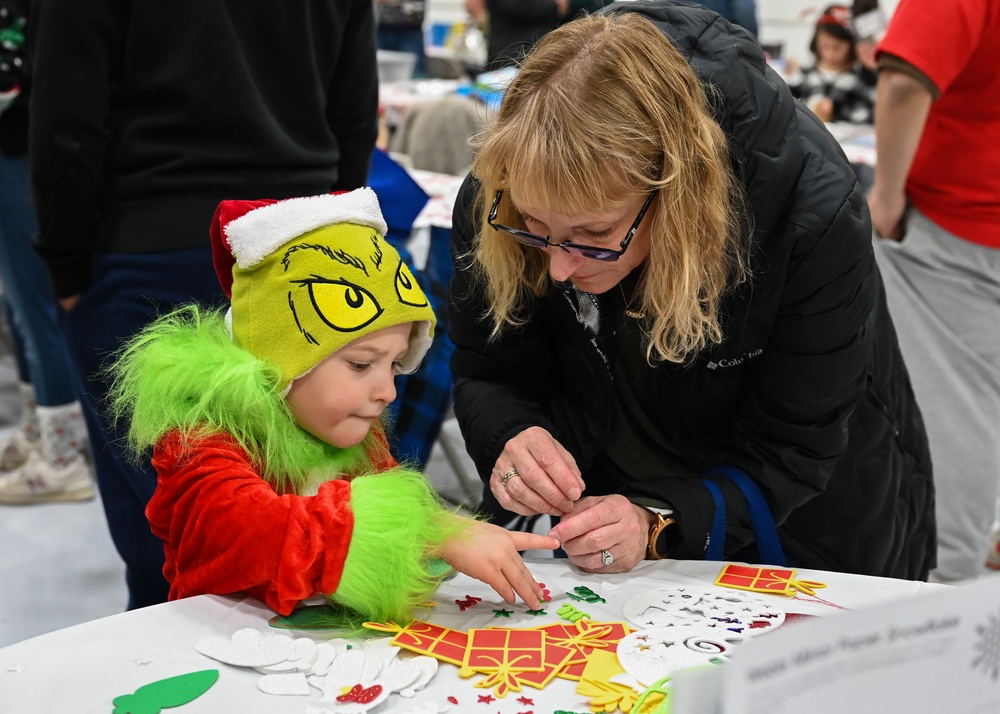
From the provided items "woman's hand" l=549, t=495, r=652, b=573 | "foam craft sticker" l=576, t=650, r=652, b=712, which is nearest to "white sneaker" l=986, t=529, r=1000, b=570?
"woman's hand" l=549, t=495, r=652, b=573

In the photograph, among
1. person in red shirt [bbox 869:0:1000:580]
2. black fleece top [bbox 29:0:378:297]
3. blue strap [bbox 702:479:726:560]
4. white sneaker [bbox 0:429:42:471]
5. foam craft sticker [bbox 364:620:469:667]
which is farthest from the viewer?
white sneaker [bbox 0:429:42:471]

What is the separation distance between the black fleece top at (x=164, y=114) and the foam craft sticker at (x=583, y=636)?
1.01m

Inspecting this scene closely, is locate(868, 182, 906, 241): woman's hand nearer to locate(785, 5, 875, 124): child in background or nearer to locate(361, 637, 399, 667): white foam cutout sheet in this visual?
locate(361, 637, 399, 667): white foam cutout sheet

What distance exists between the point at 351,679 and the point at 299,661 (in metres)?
0.06

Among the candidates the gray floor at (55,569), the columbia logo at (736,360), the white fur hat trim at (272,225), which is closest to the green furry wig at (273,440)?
the white fur hat trim at (272,225)

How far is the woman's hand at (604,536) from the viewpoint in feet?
4.09

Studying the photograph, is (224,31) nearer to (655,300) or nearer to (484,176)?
(484,176)

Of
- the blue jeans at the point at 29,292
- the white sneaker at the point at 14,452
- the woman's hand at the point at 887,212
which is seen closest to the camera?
the woman's hand at the point at 887,212

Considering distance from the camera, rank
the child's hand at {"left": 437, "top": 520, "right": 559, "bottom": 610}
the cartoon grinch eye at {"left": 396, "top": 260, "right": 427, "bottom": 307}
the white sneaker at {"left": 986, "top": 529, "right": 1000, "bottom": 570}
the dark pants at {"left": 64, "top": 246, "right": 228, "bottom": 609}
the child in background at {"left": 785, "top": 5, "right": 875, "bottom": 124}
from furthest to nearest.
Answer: the child in background at {"left": 785, "top": 5, "right": 875, "bottom": 124}
the white sneaker at {"left": 986, "top": 529, "right": 1000, "bottom": 570}
the dark pants at {"left": 64, "top": 246, "right": 228, "bottom": 609}
the cartoon grinch eye at {"left": 396, "top": 260, "right": 427, "bottom": 307}
the child's hand at {"left": 437, "top": 520, "right": 559, "bottom": 610}

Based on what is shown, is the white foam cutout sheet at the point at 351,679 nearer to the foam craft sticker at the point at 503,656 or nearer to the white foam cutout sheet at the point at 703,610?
the foam craft sticker at the point at 503,656

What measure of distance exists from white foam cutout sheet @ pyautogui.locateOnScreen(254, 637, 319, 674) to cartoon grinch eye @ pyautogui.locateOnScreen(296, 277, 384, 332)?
0.37 m

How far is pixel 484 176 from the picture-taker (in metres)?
1.28

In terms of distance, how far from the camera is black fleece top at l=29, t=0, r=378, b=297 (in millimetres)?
1627

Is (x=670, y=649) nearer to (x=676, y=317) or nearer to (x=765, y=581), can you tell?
(x=765, y=581)
